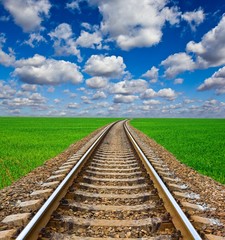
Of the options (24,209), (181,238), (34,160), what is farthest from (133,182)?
(34,160)

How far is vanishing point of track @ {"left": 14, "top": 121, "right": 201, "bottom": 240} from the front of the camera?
392cm

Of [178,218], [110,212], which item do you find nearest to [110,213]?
[110,212]

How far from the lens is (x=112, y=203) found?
17.6 ft

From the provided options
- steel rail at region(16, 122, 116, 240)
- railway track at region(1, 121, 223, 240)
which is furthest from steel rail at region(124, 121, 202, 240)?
steel rail at region(16, 122, 116, 240)

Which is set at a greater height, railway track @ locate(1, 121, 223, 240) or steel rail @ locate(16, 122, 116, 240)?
steel rail @ locate(16, 122, 116, 240)

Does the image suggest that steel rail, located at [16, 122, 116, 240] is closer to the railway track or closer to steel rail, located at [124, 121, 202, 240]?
the railway track

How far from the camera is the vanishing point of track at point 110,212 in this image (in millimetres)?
3918

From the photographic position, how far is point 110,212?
4.86 meters

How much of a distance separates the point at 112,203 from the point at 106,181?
1644 millimetres

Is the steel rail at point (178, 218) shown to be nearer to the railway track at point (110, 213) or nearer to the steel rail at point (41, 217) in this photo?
the railway track at point (110, 213)

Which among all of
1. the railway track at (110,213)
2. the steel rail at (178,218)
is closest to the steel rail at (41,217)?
the railway track at (110,213)

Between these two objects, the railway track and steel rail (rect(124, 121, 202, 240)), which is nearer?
steel rail (rect(124, 121, 202, 240))

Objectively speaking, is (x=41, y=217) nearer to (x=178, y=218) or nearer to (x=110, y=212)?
(x=110, y=212)

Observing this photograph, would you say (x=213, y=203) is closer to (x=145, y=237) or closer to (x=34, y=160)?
(x=145, y=237)
